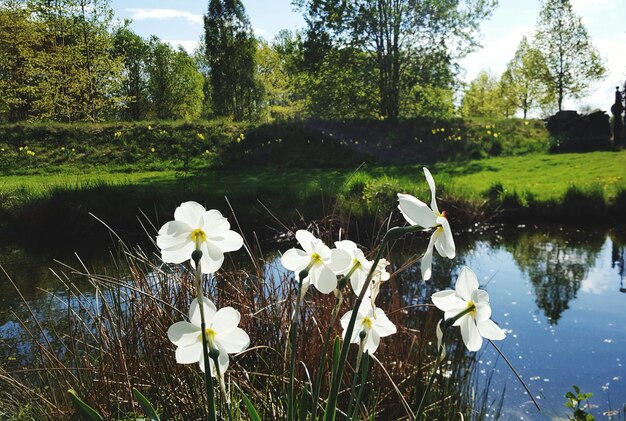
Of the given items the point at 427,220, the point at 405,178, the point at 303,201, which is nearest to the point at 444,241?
the point at 427,220

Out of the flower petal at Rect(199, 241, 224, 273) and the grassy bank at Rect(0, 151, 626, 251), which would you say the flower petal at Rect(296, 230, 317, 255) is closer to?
the flower petal at Rect(199, 241, 224, 273)

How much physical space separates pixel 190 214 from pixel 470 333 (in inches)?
28.0

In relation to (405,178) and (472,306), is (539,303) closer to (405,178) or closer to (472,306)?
(472,306)

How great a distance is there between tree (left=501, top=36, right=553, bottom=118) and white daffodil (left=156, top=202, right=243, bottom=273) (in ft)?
117

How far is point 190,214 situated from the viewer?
1090mm

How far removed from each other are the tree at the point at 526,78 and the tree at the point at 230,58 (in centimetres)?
1854

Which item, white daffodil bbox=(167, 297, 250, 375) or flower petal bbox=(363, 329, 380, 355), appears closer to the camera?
white daffodil bbox=(167, 297, 250, 375)

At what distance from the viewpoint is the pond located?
4.68 metres

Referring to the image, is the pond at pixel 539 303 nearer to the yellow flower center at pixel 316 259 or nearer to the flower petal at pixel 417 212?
the yellow flower center at pixel 316 259

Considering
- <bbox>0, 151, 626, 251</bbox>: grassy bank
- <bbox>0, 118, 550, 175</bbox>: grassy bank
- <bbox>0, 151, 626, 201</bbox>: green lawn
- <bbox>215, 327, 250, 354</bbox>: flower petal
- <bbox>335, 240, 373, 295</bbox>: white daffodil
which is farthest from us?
<bbox>0, 118, 550, 175</bbox>: grassy bank

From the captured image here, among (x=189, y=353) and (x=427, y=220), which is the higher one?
(x=427, y=220)

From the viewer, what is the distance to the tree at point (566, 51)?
3112cm

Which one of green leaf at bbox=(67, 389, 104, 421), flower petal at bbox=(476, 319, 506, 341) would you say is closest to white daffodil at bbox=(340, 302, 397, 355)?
flower petal at bbox=(476, 319, 506, 341)

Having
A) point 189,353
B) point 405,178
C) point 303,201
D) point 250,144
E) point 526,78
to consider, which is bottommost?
point 303,201
